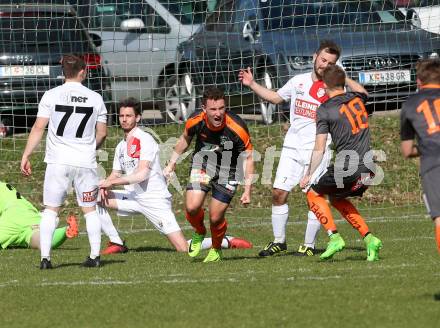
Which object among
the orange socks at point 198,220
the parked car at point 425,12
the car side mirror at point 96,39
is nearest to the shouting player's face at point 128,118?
the orange socks at point 198,220

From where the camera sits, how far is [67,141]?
35.1 ft

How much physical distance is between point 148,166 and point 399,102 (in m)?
5.40

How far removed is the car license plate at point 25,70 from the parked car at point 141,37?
1.00 metres

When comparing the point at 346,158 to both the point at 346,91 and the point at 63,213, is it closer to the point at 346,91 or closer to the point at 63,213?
the point at 346,91

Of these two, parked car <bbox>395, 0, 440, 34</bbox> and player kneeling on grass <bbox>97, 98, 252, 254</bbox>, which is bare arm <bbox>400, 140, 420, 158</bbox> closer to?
player kneeling on grass <bbox>97, 98, 252, 254</bbox>

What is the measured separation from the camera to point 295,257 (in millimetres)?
11414

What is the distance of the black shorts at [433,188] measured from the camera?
8.16 meters

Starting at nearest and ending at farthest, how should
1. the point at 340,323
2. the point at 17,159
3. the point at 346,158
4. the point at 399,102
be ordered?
the point at 340,323, the point at 346,158, the point at 399,102, the point at 17,159

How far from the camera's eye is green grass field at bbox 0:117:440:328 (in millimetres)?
7785

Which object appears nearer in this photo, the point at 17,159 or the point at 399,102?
the point at 399,102

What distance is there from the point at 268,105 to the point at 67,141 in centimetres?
700

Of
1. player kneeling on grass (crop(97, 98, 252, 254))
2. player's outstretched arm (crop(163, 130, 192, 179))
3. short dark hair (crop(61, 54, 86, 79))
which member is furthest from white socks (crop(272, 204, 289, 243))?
short dark hair (crop(61, 54, 86, 79))

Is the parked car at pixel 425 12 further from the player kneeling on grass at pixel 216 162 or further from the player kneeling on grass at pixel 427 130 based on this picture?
the player kneeling on grass at pixel 427 130

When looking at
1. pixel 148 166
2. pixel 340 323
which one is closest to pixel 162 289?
pixel 340 323
